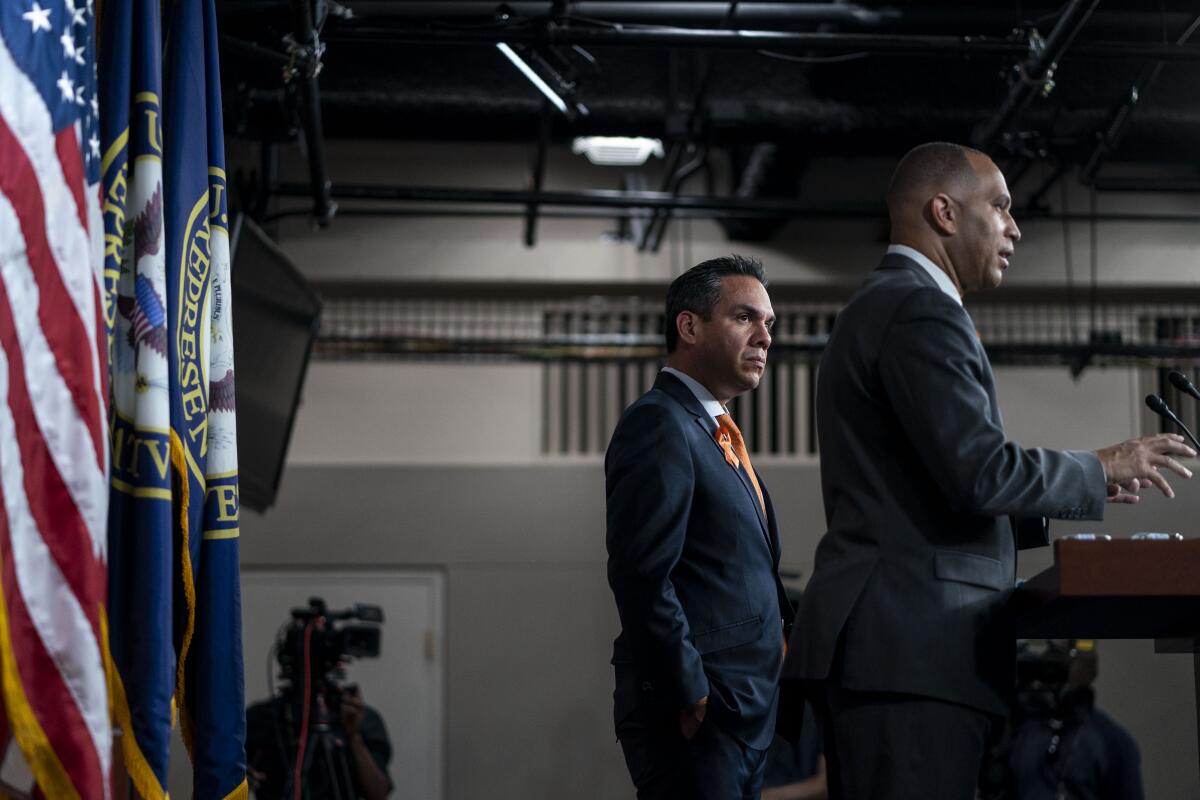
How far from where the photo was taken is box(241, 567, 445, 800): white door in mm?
7664

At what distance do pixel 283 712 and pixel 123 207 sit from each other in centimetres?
320

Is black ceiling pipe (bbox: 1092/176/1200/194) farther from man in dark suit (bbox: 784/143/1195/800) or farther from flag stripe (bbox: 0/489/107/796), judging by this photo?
flag stripe (bbox: 0/489/107/796)

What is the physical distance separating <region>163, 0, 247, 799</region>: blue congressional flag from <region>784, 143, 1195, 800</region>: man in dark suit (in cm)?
84

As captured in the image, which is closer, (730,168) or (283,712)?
(283,712)

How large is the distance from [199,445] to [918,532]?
1061mm

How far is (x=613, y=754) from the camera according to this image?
771 cm

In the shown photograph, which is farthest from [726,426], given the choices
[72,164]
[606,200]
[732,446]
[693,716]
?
[606,200]

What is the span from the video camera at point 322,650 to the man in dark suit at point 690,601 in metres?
2.53

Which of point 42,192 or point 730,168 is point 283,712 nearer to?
point 42,192

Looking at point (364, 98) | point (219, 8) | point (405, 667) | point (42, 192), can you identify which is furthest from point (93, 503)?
point (405, 667)

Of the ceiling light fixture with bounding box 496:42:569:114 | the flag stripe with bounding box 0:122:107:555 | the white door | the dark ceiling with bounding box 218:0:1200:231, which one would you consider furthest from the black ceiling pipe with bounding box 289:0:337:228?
the white door

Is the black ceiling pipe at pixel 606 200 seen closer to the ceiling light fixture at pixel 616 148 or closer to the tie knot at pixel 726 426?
the ceiling light fixture at pixel 616 148

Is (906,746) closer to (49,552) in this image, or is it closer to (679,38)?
(49,552)

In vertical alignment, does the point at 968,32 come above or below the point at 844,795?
above
